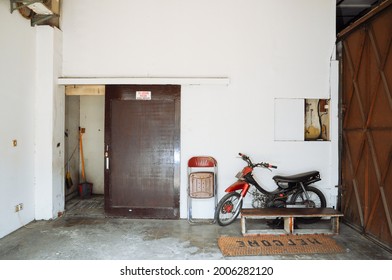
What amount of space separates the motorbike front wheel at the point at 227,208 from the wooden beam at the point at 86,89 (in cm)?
281

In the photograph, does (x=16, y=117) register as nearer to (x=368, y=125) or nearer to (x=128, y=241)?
(x=128, y=241)

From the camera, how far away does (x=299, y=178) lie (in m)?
4.41

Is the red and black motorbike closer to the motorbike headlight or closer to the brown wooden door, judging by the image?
the motorbike headlight

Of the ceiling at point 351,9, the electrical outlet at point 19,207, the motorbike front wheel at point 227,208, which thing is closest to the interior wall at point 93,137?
the electrical outlet at point 19,207

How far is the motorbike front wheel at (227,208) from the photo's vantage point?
438 cm

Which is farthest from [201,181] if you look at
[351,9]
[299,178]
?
[351,9]

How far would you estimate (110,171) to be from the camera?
4934mm

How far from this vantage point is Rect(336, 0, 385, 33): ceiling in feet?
18.1

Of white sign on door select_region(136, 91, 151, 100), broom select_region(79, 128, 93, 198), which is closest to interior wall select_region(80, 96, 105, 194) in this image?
broom select_region(79, 128, 93, 198)

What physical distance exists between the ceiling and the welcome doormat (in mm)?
4533

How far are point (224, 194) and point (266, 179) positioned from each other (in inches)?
30.5

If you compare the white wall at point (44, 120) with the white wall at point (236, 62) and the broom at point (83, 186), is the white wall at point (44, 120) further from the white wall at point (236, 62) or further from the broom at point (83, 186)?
the broom at point (83, 186)

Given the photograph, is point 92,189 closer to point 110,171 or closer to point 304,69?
point 110,171
